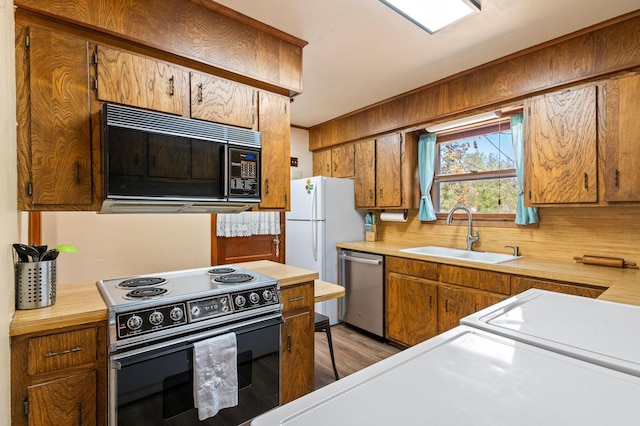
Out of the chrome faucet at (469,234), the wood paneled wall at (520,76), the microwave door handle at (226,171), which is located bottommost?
the chrome faucet at (469,234)

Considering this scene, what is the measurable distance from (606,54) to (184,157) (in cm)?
274

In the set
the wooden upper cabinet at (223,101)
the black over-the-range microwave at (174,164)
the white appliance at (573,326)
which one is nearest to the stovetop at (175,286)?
the black over-the-range microwave at (174,164)

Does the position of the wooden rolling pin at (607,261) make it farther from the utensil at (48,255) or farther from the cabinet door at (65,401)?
the utensil at (48,255)

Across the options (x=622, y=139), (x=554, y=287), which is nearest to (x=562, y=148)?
(x=622, y=139)

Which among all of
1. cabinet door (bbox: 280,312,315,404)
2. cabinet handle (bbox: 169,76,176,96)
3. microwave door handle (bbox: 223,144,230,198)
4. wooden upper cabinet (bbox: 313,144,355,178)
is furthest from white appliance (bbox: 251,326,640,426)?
wooden upper cabinet (bbox: 313,144,355,178)

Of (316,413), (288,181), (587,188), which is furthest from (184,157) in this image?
(587,188)

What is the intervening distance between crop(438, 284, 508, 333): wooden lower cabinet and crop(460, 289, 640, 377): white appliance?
121 centimetres

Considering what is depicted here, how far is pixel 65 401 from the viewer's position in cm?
138

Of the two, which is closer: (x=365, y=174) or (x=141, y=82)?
(x=141, y=82)

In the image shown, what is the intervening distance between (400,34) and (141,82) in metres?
1.68

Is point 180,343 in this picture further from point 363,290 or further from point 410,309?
point 363,290

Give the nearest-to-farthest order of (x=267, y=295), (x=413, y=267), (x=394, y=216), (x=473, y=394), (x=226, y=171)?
(x=473, y=394) → (x=267, y=295) → (x=226, y=171) → (x=413, y=267) → (x=394, y=216)

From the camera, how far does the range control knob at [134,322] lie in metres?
1.46

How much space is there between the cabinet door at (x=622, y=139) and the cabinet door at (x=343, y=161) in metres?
2.40
